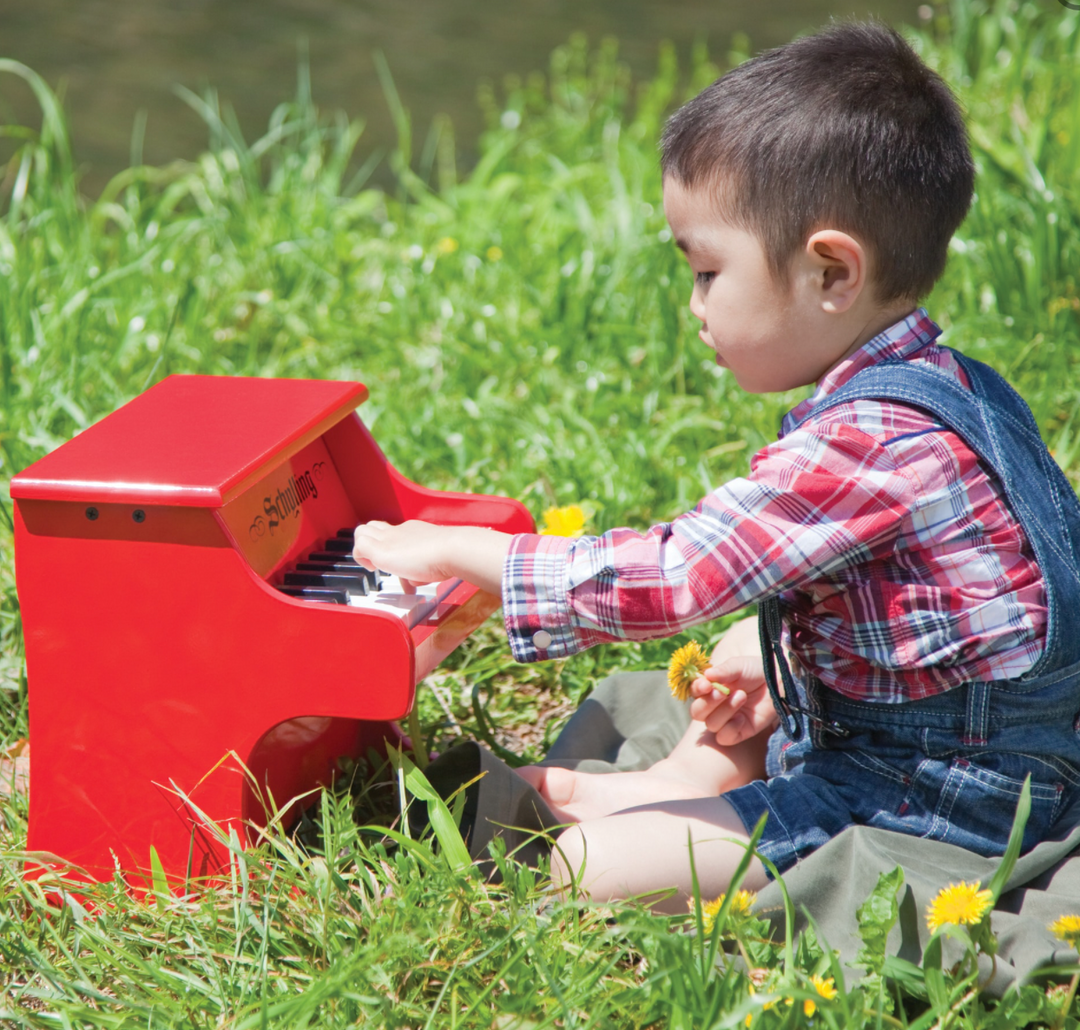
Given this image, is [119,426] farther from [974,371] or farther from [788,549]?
Answer: [974,371]

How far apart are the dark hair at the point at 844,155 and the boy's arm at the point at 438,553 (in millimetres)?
575

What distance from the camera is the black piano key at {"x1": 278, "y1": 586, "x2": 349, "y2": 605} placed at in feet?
6.20

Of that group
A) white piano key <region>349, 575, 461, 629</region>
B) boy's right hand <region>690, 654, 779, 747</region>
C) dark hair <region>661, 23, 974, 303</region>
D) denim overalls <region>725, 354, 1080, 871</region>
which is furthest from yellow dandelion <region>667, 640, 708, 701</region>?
dark hair <region>661, 23, 974, 303</region>

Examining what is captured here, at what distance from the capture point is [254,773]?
1.92m

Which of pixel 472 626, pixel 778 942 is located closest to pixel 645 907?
pixel 778 942

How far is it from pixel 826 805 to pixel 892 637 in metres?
0.28

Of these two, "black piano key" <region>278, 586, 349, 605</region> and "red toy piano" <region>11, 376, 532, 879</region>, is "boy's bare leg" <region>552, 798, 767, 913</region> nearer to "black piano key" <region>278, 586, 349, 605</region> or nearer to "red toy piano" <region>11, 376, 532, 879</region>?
"red toy piano" <region>11, 376, 532, 879</region>

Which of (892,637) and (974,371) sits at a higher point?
(974,371)

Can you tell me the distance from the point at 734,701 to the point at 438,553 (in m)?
0.59

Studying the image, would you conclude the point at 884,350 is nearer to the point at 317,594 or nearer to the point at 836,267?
the point at 836,267

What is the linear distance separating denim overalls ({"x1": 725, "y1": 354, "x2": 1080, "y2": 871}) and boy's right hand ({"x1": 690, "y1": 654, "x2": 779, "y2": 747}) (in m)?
0.17

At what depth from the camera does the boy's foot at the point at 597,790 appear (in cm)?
204

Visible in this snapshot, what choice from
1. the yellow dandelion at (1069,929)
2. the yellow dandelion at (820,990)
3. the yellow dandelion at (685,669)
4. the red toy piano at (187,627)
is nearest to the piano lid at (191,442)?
the red toy piano at (187,627)

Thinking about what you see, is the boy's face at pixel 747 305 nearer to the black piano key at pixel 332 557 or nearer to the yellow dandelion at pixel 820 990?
the black piano key at pixel 332 557
